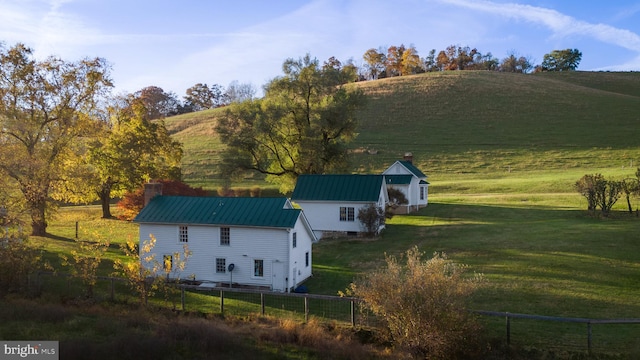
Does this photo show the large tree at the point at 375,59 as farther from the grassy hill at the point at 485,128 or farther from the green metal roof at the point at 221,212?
the green metal roof at the point at 221,212

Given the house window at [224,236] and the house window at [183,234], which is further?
the house window at [183,234]

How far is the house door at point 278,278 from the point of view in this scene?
25.2m

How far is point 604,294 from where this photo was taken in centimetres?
2120

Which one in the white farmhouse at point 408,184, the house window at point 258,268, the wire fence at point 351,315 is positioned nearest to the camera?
the wire fence at point 351,315

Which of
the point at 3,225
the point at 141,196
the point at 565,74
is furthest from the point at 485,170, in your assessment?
the point at 565,74

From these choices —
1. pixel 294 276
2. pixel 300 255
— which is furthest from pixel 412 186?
pixel 294 276

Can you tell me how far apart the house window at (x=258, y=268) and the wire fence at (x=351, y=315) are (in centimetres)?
169

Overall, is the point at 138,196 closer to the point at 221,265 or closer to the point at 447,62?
the point at 221,265

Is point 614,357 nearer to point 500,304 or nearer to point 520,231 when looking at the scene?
point 500,304

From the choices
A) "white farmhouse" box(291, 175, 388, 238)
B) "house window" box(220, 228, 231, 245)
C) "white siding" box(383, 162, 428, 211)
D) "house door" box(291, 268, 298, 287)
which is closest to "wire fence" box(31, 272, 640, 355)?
"house door" box(291, 268, 298, 287)

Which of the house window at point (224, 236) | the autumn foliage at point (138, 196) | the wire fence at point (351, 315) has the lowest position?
the wire fence at point (351, 315)

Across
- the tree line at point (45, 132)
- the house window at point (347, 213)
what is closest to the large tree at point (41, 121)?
the tree line at point (45, 132)

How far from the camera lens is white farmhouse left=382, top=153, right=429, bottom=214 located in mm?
48656

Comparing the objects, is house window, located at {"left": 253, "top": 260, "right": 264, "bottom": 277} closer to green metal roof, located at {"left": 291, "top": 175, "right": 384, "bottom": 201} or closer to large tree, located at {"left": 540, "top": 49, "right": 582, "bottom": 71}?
green metal roof, located at {"left": 291, "top": 175, "right": 384, "bottom": 201}
